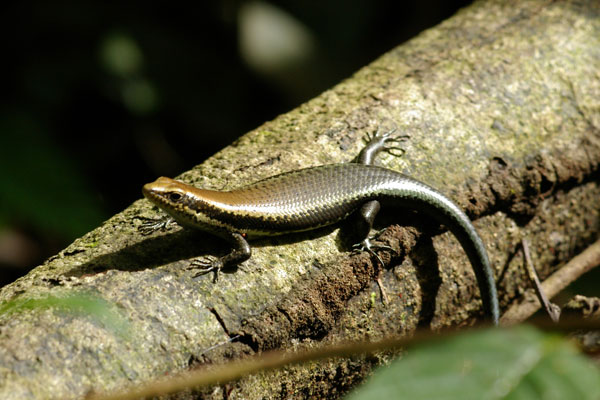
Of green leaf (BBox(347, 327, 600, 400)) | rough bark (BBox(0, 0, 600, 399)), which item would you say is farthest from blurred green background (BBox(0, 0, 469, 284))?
green leaf (BBox(347, 327, 600, 400))

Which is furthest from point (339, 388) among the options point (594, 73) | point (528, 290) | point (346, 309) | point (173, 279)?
point (594, 73)

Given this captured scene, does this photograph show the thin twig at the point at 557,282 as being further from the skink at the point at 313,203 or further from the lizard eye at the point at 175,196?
the lizard eye at the point at 175,196

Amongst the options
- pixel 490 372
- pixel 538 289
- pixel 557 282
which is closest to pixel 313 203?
pixel 538 289

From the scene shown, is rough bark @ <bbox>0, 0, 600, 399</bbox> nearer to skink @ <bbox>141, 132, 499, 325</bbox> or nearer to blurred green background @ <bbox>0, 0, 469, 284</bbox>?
skink @ <bbox>141, 132, 499, 325</bbox>

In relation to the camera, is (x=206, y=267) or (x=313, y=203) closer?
(x=206, y=267)

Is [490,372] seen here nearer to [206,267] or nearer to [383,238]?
[206,267]
